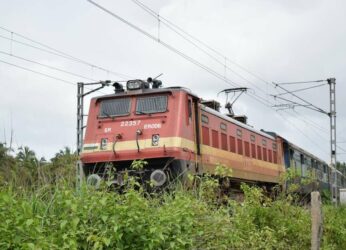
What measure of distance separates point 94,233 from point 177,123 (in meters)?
9.20

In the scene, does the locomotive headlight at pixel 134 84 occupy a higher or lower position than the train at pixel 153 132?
higher

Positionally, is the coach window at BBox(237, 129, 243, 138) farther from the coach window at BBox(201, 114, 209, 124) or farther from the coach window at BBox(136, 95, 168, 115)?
the coach window at BBox(136, 95, 168, 115)

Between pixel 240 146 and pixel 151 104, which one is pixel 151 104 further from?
pixel 240 146

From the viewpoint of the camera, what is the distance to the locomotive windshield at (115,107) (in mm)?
13898

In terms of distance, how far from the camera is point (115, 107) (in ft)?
46.3

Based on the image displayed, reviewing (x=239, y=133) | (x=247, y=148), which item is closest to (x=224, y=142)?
(x=239, y=133)

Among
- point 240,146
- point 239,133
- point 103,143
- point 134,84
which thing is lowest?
point 103,143

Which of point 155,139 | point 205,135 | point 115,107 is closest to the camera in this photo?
point 155,139

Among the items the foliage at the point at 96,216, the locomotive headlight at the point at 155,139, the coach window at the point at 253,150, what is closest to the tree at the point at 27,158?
the foliage at the point at 96,216

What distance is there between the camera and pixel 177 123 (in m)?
13.1

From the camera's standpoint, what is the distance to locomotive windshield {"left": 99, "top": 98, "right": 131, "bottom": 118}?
1390 cm

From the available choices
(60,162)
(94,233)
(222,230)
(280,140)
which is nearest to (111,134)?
(60,162)

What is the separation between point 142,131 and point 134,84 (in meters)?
1.44

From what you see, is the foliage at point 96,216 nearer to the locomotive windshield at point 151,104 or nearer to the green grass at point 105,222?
the green grass at point 105,222
